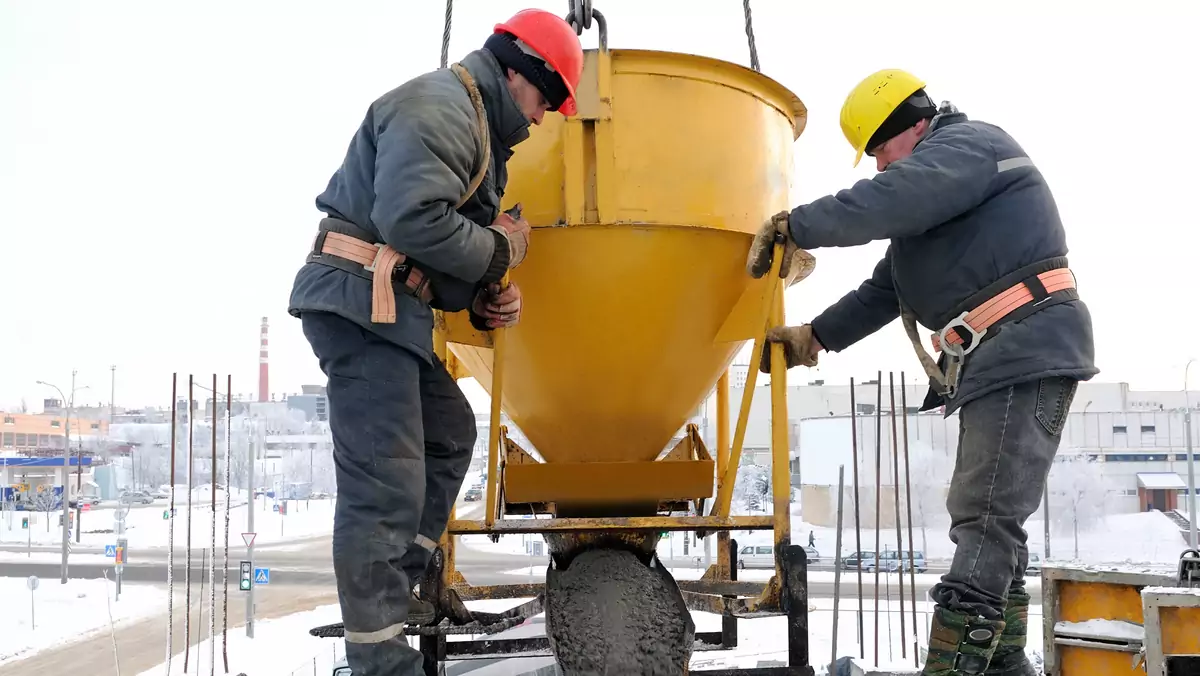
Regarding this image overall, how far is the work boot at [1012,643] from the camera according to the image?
2.93 meters

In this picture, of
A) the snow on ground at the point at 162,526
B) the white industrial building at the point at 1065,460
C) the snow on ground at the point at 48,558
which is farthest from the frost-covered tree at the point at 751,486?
the snow on ground at the point at 48,558

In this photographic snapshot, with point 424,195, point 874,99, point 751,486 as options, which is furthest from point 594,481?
point 751,486

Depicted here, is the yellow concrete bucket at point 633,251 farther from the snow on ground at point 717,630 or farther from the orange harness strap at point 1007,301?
the snow on ground at point 717,630

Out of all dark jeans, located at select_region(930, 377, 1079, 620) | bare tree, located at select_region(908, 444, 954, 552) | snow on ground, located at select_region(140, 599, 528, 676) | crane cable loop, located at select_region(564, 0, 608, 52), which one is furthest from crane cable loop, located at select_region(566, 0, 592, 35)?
bare tree, located at select_region(908, 444, 954, 552)

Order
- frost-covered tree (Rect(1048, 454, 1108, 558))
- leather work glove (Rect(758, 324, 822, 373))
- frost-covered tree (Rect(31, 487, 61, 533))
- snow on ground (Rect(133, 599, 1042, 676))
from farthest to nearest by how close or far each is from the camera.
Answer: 1. frost-covered tree (Rect(31, 487, 61, 533))
2. frost-covered tree (Rect(1048, 454, 1108, 558))
3. snow on ground (Rect(133, 599, 1042, 676))
4. leather work glove (Rect(758, 324, 822, 373))

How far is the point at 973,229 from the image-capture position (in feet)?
9.00

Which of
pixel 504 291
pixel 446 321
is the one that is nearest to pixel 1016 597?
pixel 504 291

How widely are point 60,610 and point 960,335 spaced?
89.6ft

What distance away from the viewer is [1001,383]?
258 cm

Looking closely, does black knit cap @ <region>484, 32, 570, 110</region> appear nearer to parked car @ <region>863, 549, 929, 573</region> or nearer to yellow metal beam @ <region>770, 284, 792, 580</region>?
yellow metal beam @ <region>770, 284, 792, 580</region>

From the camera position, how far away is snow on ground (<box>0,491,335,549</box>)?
3891 cm

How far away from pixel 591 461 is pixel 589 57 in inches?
61.6

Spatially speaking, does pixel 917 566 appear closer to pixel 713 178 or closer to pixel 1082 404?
pixel 1082 404

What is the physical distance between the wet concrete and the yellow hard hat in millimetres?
1664
